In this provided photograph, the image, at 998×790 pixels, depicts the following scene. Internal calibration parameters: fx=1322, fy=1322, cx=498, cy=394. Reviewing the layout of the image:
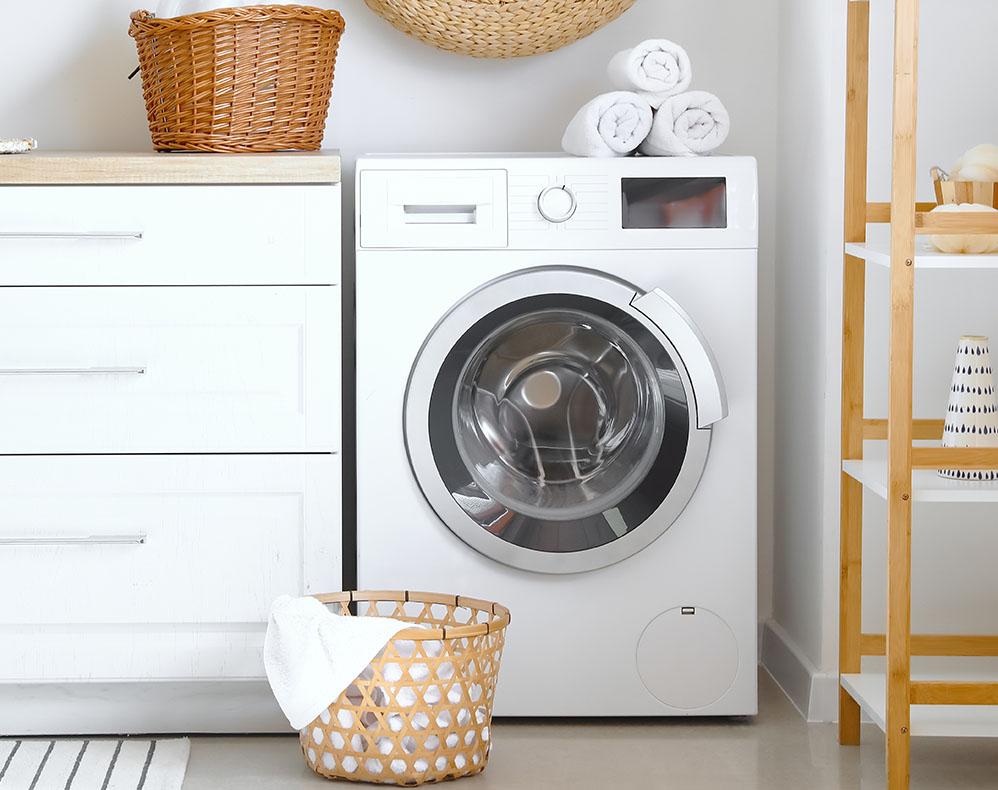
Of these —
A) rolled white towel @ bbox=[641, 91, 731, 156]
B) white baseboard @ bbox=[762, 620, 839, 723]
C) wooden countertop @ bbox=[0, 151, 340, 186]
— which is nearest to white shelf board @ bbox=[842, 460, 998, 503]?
white baseboard @ bbox=[762, 620, 839, 723]

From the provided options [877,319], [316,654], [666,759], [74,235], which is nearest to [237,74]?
[74,235]

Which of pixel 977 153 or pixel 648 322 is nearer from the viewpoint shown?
pixel 977 153

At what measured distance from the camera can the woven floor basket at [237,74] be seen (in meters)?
2.05

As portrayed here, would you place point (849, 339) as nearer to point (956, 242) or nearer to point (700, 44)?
point (956, 242)

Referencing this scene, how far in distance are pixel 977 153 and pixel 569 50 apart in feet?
2.95

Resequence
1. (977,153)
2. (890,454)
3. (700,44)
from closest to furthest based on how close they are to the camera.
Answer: (890,454), (977,153), (700,44)

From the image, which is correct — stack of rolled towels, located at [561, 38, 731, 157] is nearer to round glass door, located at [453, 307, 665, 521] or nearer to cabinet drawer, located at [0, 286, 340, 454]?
round glass door, located at [453, 307, 665, 521]

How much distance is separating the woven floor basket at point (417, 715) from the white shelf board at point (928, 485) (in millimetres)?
556

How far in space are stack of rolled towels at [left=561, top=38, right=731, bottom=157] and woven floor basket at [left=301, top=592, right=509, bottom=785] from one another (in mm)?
758

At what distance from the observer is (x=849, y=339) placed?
199cm

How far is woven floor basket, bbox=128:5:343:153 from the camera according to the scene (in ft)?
6.72

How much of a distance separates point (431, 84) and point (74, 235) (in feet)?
2.70

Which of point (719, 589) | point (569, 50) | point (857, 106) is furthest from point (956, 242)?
point (569, 50)

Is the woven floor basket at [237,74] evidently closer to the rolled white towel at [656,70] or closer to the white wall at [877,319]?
the rolled white towel at [656,70]
